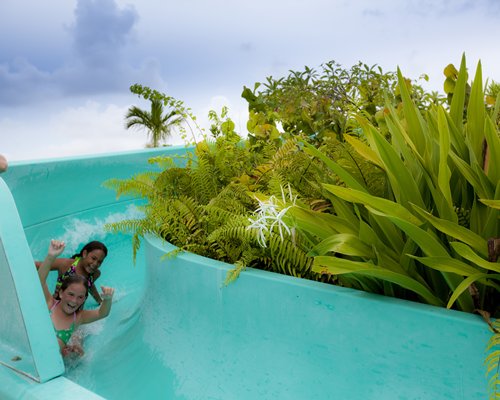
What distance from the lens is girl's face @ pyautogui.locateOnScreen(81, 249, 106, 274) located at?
3332 mm

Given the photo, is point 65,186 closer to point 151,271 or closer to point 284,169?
point 151,271

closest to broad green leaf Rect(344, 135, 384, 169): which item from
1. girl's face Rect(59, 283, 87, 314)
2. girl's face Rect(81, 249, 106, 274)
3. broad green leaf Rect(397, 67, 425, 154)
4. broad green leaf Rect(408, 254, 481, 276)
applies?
broad green leaf Rect(397, 67, 425, 154)

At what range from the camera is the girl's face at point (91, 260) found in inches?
131

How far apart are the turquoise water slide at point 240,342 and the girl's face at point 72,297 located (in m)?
0.46

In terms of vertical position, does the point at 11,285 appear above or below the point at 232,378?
above

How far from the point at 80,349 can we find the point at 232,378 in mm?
1278

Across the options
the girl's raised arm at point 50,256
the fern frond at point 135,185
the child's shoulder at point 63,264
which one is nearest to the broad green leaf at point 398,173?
the fern frond at point 135,185

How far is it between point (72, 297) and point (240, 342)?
138cm

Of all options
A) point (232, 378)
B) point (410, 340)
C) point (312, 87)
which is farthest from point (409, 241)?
point (312, 87)

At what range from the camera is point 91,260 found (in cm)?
333

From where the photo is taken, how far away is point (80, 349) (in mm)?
2680

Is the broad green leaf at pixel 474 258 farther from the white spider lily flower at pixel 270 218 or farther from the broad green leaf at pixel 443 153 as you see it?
the white spider lily flower at pixel 270 218

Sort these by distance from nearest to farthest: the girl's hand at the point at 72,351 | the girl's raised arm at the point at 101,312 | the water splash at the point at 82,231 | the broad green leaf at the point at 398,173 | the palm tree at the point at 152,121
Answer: the broad green leaf at the point at 398,173
the girl's hand at the point at 72,351
the girl's raised arm at the point at 101,312
the water splash at the point at 82,231
the palm tree at the point at 152,121

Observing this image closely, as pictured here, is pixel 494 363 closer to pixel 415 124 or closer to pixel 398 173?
pixel 398 173
